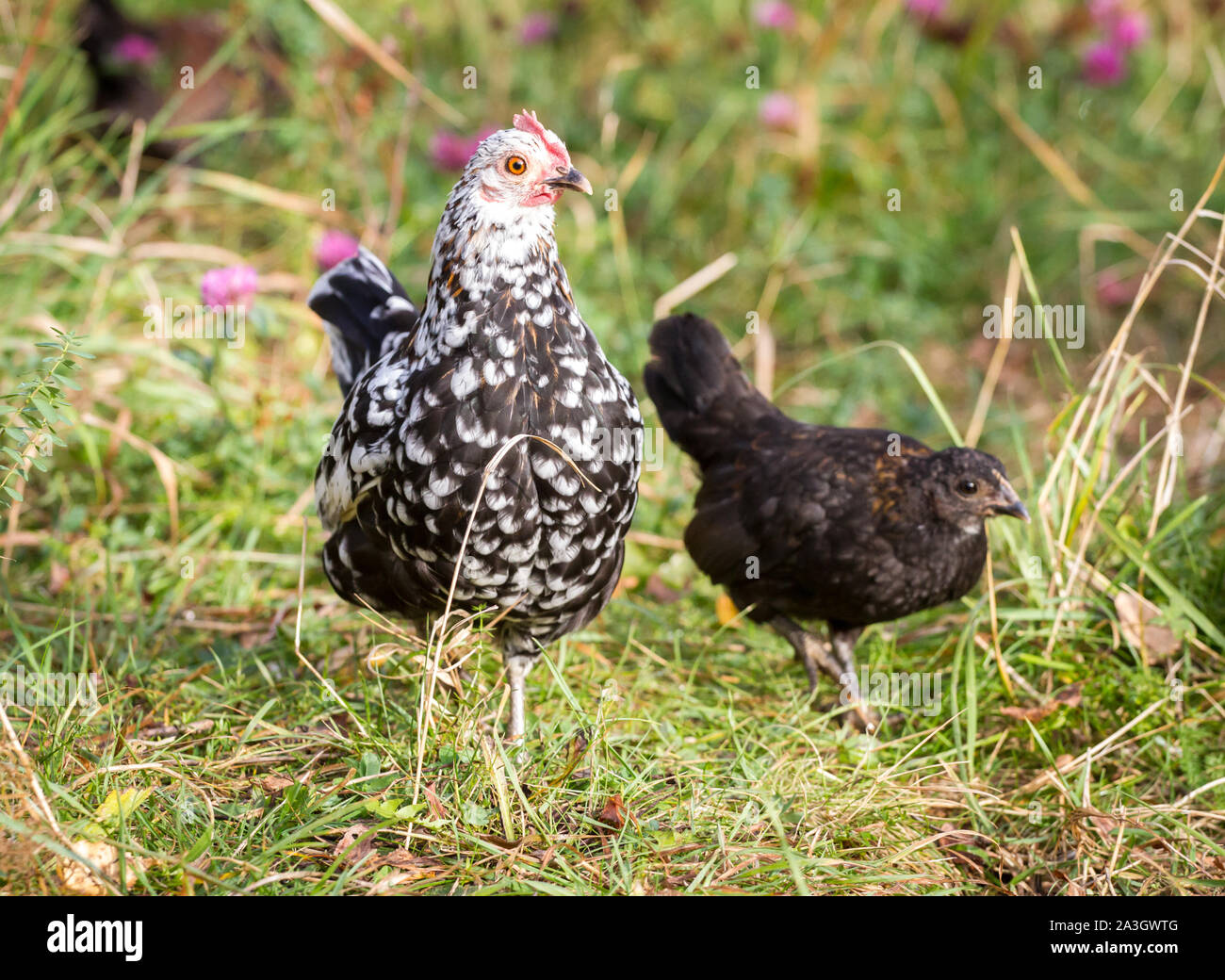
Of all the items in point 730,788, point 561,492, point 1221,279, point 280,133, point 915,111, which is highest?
point 915,111

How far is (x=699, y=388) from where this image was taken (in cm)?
368

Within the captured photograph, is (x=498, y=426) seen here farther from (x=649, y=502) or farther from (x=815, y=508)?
(x=649, y=502)

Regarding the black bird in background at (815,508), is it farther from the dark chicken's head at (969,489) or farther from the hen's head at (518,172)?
the hen's head at (518,172)

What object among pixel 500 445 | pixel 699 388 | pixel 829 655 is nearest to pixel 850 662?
pixel 829 655

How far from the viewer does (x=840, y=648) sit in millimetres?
3516

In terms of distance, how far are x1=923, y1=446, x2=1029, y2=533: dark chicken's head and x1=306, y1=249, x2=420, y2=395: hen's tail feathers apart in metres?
1.64

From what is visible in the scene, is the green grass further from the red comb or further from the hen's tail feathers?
the red comb

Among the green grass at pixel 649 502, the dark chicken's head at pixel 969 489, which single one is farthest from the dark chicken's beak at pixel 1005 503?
the green grass at pixel 649 502

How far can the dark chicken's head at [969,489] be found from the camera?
3.21 metres

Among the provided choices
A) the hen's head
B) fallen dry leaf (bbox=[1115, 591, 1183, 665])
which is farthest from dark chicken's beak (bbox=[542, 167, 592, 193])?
fallen dry leaf (bbox=[1115, 591, 1183, 665])

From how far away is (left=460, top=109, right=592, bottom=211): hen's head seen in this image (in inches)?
101

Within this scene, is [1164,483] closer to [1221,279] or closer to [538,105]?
[1221,279]
